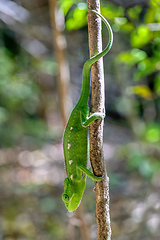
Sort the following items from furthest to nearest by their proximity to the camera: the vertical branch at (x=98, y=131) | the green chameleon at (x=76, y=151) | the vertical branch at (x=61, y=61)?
1. the vertical branch at (x=61, y=61)
2. the green chameleon at (x=76, y=151)
3. the vertical branch at (x=98, y=131)

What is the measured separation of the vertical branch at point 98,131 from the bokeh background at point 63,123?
366mm

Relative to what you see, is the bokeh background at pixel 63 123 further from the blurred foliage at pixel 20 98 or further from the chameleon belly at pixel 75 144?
the chameleon belly at pixel 75 144

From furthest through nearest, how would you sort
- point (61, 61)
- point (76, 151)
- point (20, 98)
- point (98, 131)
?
point (20, 98) → point (61, 61) → point (76, 151) → point (98, 131)

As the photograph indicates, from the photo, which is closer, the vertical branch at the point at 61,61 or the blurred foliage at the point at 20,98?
the vertical branch at the point at 61,61

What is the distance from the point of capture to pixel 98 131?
0.94 metres

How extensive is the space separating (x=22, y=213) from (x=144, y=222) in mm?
1667

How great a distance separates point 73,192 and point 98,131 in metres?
0.45

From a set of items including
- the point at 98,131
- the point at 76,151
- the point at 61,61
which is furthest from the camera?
the point at 61,61

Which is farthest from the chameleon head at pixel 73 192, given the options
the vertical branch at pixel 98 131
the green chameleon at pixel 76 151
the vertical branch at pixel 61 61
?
the vertical branch at pixel 61 61

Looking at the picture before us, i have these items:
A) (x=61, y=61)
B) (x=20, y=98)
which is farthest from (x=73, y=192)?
(x=20, y=98)

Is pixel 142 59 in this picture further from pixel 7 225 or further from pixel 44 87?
pixel 44 87

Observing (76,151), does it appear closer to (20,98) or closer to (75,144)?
(75,144)

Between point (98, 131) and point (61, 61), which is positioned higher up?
point (61, 61)

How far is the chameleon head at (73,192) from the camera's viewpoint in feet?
4.08
